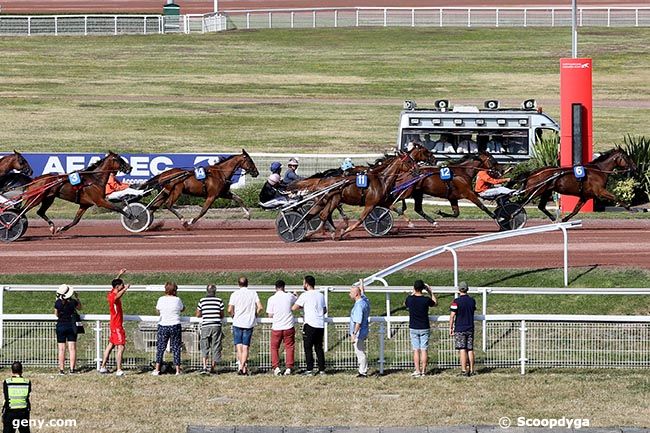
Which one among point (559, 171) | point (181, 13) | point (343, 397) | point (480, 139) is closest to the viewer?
point (343, 397)

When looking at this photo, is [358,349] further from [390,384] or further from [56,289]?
[56,289]

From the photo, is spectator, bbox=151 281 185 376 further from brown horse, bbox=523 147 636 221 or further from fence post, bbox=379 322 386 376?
brown horse, bbox=523 147 636 221

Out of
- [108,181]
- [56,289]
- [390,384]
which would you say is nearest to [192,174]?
[108,181]

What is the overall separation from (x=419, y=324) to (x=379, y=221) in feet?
34.1

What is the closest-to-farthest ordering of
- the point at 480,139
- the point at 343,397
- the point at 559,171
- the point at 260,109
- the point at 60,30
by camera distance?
the point at 343,397, the point at 559,171, the point at 480,139, the point at 260,109, the point at 60,30

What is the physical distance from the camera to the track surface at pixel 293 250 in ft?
86.7

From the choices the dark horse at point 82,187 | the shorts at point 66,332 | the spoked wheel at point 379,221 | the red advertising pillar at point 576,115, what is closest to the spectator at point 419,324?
the shorts at point 66,332

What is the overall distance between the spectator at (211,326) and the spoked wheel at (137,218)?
11.3 meters

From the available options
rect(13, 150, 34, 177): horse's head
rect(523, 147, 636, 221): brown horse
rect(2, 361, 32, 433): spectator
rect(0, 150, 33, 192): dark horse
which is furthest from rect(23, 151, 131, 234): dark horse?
rect(2, 361, 32, 433): spectator

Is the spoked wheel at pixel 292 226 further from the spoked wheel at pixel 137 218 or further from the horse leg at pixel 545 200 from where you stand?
the horse leg at pixel 545 200

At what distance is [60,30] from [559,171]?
4121 centimetres

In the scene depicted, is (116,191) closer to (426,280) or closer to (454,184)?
(454,184)

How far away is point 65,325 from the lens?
1944 cm

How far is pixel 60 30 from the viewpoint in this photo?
66.6 meters
